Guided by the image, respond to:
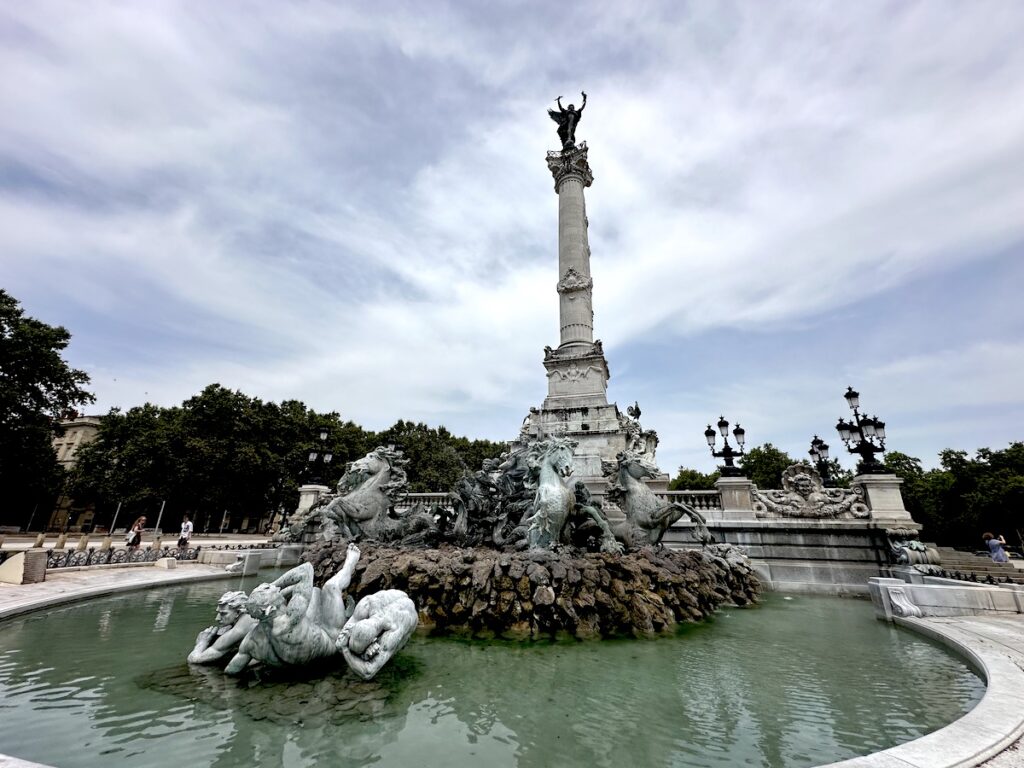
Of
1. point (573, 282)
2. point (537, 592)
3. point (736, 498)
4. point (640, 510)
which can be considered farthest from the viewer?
point (573, 282)

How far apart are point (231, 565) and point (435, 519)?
6452mm

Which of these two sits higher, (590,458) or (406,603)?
(590,458)

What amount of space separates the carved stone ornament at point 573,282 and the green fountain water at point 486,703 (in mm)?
19270

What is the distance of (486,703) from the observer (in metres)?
4.62

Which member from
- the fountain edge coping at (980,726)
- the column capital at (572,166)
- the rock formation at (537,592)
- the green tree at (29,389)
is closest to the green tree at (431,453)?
the green tree at (29,389)

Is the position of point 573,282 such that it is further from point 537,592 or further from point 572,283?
point 537,592

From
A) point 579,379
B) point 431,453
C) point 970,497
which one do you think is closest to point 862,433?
point 579,379

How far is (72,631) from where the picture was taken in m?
6.80

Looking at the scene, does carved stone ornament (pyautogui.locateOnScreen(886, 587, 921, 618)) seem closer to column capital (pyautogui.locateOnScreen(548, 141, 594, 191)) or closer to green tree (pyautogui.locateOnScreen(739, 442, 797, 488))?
column capital (pyautogui.locateOnScreen(548, 141, 594, 191))

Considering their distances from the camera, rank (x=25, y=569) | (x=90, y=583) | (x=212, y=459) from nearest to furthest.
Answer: (x=25, y=569), (x=90, y=583), (x=212, y=459)

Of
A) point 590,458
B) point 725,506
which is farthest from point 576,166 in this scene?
point 725,506

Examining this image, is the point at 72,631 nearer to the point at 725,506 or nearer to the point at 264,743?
the point at 264,743

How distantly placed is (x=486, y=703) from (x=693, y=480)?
56.3m

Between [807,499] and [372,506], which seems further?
[807,499]
